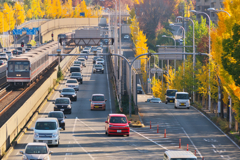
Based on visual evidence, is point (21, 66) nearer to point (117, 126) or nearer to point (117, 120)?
point (117, 120)

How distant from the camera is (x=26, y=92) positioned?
52719 millimetres

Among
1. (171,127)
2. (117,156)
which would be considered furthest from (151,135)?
(117,156)

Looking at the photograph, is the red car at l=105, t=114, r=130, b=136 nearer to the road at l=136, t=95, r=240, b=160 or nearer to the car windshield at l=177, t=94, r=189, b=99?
the road at l=136, t=95, r=240, b=160

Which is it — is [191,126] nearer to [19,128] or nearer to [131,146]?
[131,146]

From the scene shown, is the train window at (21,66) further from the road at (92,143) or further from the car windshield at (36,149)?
the car windshield at (36,149)

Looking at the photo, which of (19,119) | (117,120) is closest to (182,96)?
(117,120)

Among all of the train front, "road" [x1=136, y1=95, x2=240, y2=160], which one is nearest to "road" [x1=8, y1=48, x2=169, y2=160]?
"road" [x1=136, y1=95, x2=240, y2=160]

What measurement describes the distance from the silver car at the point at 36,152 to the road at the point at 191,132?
376 inches

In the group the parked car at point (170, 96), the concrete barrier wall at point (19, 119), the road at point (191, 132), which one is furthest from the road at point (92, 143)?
the parked car at point (170, 96)

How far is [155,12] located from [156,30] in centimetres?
574

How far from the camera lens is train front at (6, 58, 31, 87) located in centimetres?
5234

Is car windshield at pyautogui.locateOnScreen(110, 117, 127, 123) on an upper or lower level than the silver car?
lower

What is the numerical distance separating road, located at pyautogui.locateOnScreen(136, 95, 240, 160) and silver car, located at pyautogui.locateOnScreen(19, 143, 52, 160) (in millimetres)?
9560

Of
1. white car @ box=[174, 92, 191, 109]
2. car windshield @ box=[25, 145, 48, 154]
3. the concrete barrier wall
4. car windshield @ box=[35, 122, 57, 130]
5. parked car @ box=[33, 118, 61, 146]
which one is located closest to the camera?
car windshield @ box=[25, 145, 48, 154]
